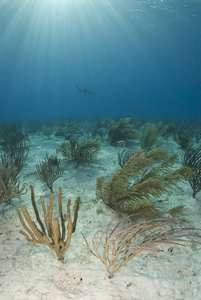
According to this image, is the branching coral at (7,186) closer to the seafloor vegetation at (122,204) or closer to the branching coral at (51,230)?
the seafloor vegetation at (122,204)

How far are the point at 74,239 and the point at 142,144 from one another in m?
5.25

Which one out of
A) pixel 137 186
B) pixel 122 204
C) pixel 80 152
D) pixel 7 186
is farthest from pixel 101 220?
pixel 80 152

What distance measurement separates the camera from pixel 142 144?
6.94m

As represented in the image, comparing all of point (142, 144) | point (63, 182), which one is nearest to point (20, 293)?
point (63, 182)

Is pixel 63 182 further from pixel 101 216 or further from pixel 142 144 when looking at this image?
pixel 142 144

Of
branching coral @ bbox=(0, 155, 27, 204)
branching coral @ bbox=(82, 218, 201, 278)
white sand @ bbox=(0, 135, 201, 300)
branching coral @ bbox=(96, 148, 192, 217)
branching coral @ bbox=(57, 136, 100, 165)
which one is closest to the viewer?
white sand @ bbox=(0, 135, 201, 300)

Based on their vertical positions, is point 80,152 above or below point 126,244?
above

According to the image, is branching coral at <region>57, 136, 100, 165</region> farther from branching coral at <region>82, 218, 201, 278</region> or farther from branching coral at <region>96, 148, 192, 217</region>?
branching coral at <region>82, 218, 201, 278</region>

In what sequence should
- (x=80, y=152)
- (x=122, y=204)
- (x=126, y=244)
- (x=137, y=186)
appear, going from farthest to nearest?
(x=80, y=152) < (x=122, y=204) < (x=137, y=186) < (x=126, y=244)

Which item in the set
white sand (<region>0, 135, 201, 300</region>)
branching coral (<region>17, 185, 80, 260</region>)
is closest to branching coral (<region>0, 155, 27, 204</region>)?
white sand (<region>0, 135, 201, 300</region>)

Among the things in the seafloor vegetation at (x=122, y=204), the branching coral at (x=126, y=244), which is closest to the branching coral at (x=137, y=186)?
the seafloor vegetation at (x=122, y=204)

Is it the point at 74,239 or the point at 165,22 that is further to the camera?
the point at 165,22

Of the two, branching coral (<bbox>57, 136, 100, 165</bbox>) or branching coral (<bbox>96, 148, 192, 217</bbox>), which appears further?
branching coral (<bbox>57, 136, 100, 165</bbox>)

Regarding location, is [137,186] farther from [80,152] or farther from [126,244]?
[80,152]
